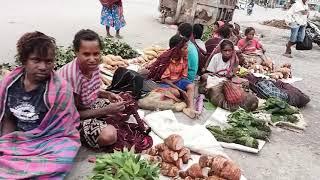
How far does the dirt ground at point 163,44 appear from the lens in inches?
160

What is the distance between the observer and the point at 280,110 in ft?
17.9

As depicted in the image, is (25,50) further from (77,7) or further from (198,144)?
(77,7)

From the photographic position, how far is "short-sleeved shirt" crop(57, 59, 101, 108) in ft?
11.8

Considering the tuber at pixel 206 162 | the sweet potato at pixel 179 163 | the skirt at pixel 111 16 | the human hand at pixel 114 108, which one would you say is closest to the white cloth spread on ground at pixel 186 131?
the sweet potato at pixel 179 163

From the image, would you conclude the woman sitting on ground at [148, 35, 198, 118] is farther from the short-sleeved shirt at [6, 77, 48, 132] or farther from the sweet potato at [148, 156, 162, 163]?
the short-sleeved shirt at [6, 77, 48, 132]

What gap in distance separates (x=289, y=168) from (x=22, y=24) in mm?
7437

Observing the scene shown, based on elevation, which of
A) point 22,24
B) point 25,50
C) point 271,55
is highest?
point 25,50

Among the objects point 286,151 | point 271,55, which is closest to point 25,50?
point 286,151

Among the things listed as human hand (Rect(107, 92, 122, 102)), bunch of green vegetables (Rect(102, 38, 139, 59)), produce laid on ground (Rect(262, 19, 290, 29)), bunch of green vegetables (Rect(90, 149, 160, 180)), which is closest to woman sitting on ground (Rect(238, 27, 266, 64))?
bunch of green vegetables (Rect(102, 38, 139, 59))

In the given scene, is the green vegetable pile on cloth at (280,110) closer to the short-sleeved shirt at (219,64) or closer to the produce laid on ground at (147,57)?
the short-sleeved shirt at (219,64)

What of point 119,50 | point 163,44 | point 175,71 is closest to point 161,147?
point 175,71

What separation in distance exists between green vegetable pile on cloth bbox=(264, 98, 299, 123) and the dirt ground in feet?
0.75

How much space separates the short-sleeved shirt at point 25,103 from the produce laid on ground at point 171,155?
1.03 m

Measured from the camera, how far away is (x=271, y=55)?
1049 centimetres
